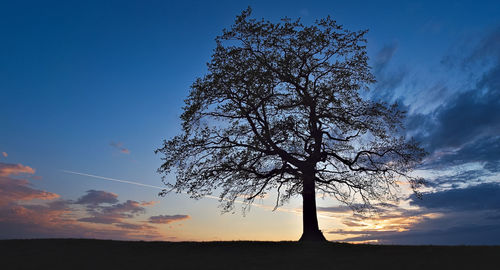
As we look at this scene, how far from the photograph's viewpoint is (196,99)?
94.3ft

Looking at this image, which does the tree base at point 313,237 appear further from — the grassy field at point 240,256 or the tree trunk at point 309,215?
the grassy field at point 240,256

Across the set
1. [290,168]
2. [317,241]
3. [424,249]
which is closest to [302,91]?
[290,168]

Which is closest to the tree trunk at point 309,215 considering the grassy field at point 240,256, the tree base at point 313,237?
the tree base at point 313,237

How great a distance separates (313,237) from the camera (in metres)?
28.2

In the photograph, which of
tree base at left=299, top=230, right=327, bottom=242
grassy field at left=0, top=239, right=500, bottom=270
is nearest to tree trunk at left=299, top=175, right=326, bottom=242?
tree base at left=299, top=230, right=327, bottom=242

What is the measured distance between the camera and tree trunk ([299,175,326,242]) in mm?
28344

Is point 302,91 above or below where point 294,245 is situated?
above

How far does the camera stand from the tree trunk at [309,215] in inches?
1116

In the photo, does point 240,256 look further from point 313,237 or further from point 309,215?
point 309,215

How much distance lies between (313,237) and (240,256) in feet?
24.6

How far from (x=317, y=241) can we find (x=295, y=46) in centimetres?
1411

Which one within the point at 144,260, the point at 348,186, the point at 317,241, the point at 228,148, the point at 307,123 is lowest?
the point at 144,260

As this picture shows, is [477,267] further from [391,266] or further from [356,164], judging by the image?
[356,164]

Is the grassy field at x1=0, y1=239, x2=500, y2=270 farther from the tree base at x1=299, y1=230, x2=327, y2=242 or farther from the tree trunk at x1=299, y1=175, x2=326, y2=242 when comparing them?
the tree trunk at x1=299, y1=175, x2=326, y2=242
